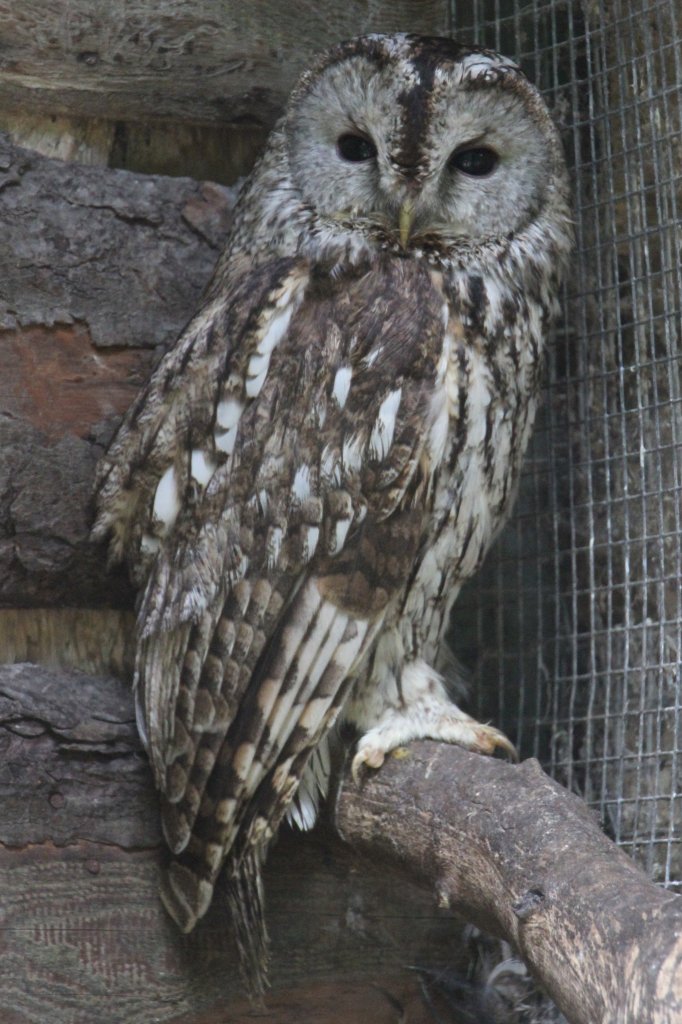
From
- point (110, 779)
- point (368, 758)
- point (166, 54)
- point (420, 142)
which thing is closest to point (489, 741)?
point (368, 758)

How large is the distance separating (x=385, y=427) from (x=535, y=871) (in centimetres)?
72

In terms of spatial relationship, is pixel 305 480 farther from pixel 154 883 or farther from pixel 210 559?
pixel 154 883

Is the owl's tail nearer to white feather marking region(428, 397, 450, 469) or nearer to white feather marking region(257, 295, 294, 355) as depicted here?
white feather marking region(428, 397, 450, 469)

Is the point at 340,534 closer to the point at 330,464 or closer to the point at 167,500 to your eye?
the point at 330,464

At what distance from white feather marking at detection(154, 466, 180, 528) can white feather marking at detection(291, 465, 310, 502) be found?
235mm

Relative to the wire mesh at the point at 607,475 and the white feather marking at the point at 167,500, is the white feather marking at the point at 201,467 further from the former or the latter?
the wire mesh at the point at 607,475

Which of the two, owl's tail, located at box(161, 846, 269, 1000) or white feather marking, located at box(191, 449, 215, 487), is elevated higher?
white feather marking, located at box(191, 449, 215, 487)

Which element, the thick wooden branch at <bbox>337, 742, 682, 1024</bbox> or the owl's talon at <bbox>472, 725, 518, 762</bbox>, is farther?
the owl's talon at <bbox>472, 725, 518, 762</bbox>

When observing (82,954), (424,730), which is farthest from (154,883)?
(424,730)

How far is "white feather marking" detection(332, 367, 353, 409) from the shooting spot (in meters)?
2.06

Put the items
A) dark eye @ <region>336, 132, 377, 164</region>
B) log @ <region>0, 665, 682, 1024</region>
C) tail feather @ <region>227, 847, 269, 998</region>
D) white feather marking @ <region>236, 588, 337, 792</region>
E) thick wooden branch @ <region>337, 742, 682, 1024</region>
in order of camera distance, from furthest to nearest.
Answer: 1. dark eye @ <region>336, 132, 377, 164</region>
2. tail feather @ <region>227, 847, 269, 998</region>
3. white feather marking @ <region>236, 588, 337, 792</region>
4. log @ <region>0, 665, 682, 1024</region>
5. thick wooden branch @ <region>337, 742, 682, 1024</region>

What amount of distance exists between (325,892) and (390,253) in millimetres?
1060

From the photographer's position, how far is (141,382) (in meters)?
2.36

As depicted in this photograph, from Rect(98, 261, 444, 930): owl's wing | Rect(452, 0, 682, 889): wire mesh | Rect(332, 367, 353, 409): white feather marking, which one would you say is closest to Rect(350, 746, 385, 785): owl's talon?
Rect(98, 261, 444, 930): owl's wing
